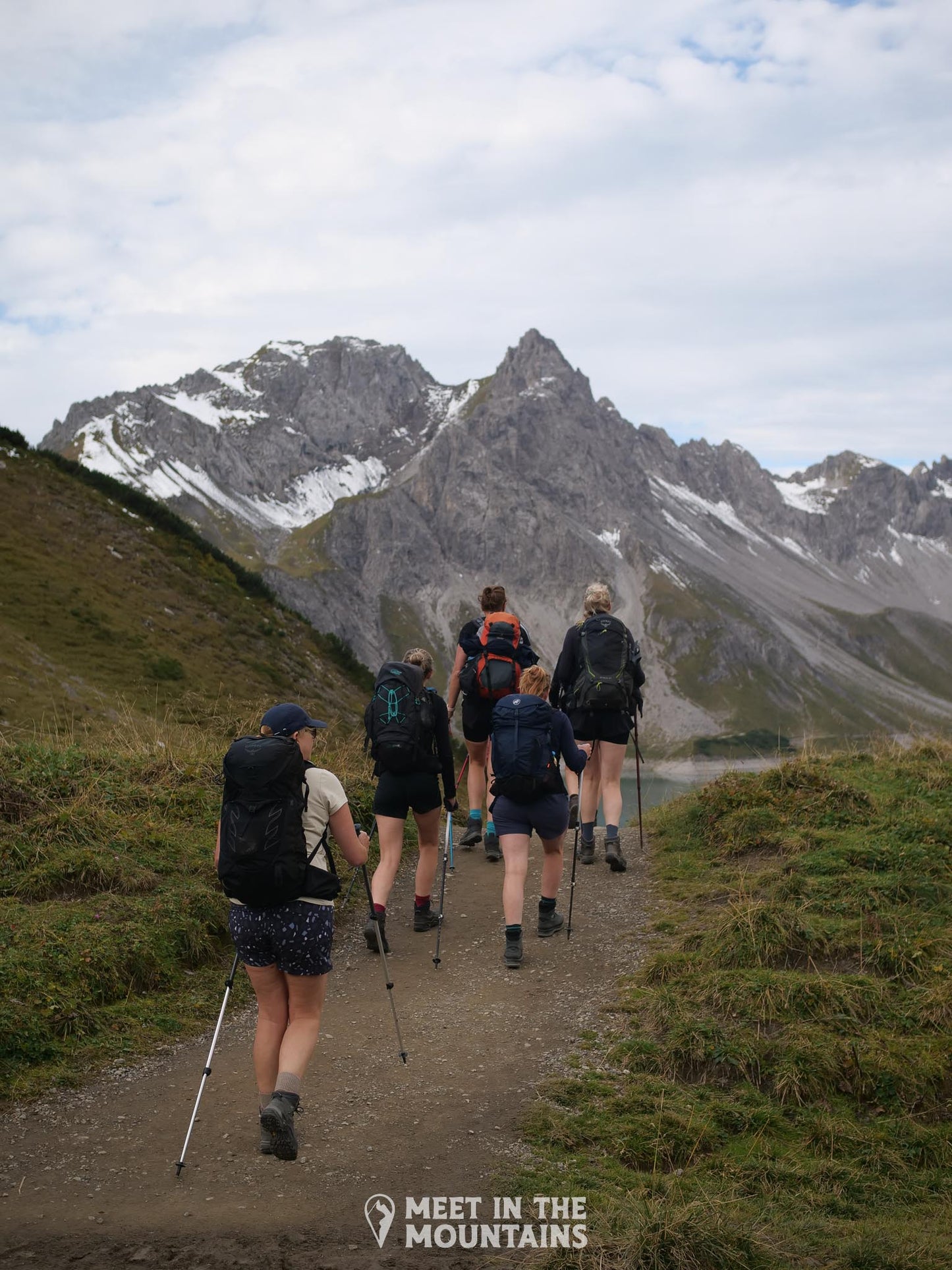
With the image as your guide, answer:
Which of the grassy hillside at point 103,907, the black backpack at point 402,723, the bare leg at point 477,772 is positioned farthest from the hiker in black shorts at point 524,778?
the bare leg at point 477,772

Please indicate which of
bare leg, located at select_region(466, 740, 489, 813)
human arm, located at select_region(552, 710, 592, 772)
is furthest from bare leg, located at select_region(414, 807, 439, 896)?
bare leg, located at select_region(466, 740, 489, 813)

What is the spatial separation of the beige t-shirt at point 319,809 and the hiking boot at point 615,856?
22.4 ft

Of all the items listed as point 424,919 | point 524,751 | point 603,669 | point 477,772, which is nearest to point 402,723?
point 524,751

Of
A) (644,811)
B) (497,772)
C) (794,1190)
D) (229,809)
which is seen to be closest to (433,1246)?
(794,1190)

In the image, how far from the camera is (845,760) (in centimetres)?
1551

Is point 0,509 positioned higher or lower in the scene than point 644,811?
higher

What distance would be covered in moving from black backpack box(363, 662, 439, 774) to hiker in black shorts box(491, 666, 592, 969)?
27.6 inches

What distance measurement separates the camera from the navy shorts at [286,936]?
5996mm

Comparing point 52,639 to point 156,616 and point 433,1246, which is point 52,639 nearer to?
point 156,616

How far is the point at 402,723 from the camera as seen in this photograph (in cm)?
950

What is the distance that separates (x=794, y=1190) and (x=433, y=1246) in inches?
83.7

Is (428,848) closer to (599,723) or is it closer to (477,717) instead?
(477,717)

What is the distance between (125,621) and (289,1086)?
22.1 m

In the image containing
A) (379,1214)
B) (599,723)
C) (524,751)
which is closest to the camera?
A: (379,1214)
